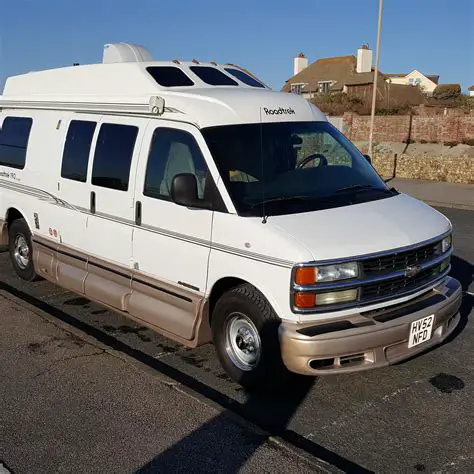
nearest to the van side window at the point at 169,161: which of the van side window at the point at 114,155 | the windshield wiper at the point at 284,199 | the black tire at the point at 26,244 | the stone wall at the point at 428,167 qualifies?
the van side window at the point at 114,155

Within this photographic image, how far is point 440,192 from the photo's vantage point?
17078 mm

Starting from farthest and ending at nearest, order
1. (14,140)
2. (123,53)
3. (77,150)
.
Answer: (14,140), (123,53), (77,150)

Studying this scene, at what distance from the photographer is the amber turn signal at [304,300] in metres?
4.02

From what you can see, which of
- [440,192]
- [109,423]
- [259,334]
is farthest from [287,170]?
[440,192]

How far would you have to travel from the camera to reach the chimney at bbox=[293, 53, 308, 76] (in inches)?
2931

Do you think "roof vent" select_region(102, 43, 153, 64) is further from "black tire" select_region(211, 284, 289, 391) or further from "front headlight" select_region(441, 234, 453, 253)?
"front headlight" select_region(441, 234, 453, 253)

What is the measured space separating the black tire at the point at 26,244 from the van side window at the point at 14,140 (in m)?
0.74

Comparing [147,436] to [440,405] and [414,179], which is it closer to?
[440,405]

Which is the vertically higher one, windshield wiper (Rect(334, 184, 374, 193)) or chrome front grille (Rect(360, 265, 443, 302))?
windshield wiper (Rect(334, 184, 374, 193))

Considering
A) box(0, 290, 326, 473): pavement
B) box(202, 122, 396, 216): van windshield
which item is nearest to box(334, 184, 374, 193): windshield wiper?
box(202, 122, 396, 216): van windshield

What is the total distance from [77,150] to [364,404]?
3.83 m

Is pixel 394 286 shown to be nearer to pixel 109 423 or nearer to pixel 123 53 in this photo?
pixel 109 423

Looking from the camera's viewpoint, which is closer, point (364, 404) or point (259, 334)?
point (259, 334)

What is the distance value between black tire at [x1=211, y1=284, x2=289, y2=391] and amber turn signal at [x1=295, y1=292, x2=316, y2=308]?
232mm
